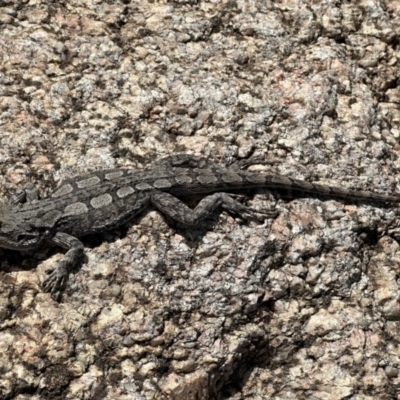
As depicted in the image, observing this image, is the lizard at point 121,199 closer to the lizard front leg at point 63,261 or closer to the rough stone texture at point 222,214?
the lizard front leg at point 63,261

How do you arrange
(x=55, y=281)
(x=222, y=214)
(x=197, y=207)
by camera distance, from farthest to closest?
(x=222, y=214) < (x=197, y=207) < (x=55, y=281)

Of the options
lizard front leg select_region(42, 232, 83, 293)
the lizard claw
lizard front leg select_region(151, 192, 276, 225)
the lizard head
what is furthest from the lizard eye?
lizard front leg select_region(151, 192, 276, 225)

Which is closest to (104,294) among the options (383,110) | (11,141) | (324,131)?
(11,141)

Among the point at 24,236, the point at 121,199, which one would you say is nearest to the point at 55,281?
the point at 24,236

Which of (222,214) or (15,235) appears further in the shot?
(222,214)

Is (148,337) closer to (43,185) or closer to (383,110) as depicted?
(43,185)

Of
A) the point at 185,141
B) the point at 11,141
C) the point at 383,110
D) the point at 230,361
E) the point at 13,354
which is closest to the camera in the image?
the point at 13,354

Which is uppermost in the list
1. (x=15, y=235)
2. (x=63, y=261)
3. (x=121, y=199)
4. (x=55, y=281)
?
(x=121, y=199)

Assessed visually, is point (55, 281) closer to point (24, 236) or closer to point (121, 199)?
point (24, 236)
